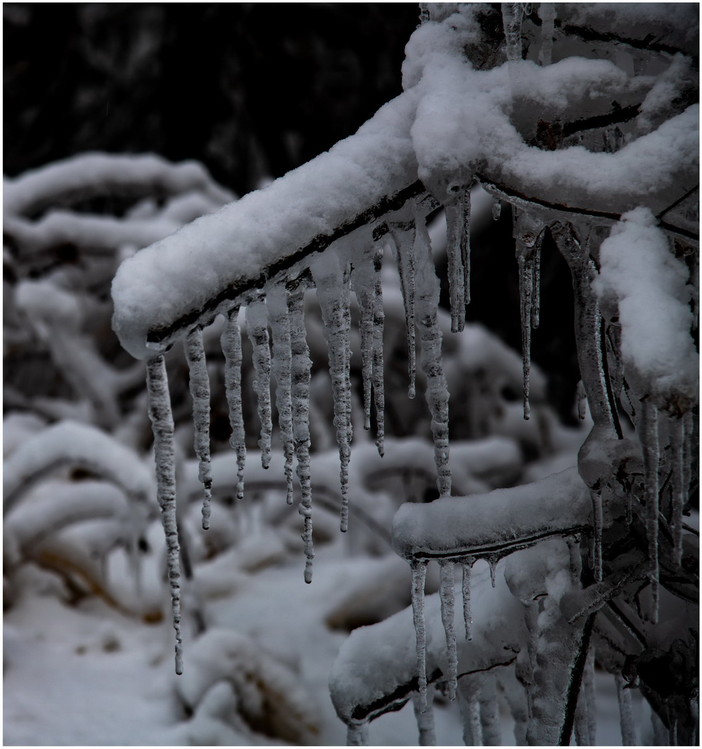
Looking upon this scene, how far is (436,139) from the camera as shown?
87 cm

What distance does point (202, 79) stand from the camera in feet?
19.5

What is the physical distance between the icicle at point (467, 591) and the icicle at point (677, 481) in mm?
288

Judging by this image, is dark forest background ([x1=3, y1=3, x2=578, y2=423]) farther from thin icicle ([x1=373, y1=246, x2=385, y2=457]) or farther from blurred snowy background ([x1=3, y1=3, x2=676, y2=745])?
thin icicle ([x1=373, y1=246, x2=385, y2=457])

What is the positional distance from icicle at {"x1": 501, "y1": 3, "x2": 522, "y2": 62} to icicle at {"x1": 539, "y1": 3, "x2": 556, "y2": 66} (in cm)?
4

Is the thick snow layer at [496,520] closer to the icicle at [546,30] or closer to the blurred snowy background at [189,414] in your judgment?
the icicle at [546,30]

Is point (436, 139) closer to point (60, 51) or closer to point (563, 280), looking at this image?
point (563, 280)

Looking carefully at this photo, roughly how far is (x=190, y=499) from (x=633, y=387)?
2.41 meters

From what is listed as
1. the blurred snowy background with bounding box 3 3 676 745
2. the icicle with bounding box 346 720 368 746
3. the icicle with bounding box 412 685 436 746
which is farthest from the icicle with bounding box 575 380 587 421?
the blurred snowy background with bounding box 3 3 676 745

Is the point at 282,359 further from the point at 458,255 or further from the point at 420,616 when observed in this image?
the point at 420,616

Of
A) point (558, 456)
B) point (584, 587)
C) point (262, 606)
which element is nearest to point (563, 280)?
point (558, 456)

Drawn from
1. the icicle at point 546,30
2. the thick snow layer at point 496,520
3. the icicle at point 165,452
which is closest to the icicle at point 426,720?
the thick snow layer at point 496,520

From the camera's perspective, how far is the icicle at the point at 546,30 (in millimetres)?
941

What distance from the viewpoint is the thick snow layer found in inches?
41.3

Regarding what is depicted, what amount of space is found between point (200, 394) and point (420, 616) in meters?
0.47
